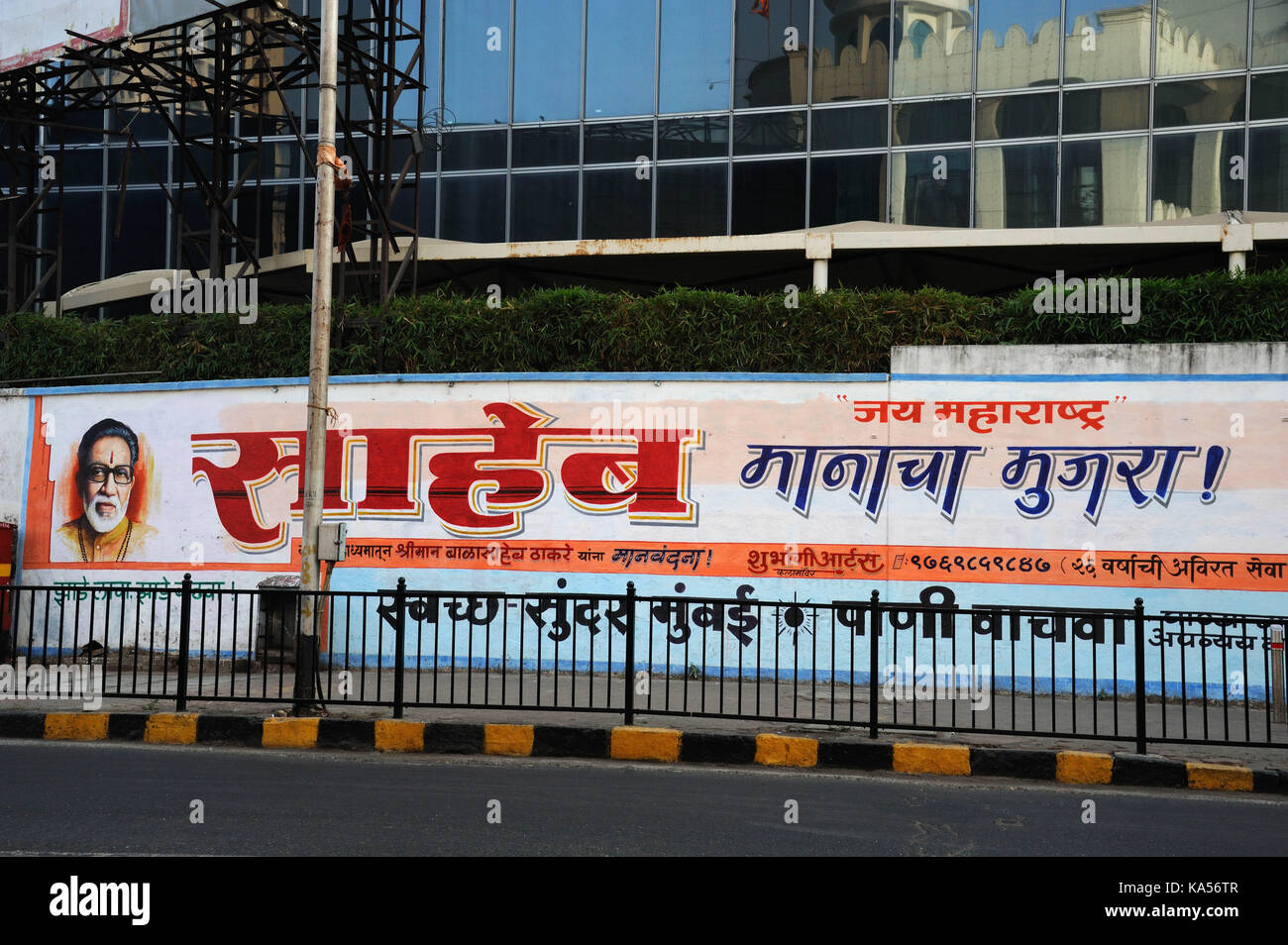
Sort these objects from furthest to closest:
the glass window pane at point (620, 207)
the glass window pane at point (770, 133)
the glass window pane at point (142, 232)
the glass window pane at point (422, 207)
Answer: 1. the glass window pane at point (142, 232)
2. the glass window pane at point (422, 207)
3. the glass window pane at point (620, 207)
4. the glass window pane at point (770, 133)

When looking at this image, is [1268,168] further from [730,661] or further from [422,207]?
[422,207]

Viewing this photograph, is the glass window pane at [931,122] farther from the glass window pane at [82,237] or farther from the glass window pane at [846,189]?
the glass window pane at [82,237]

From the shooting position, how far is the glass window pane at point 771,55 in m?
20.6

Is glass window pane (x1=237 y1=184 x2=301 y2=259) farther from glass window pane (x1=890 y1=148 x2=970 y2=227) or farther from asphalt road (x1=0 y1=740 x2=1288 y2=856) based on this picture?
asphalt road (x1=0 y1=740 x2=1288 y2=856)

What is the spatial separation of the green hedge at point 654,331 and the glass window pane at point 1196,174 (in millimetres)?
6545

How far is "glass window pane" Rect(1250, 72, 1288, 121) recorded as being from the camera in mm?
18844

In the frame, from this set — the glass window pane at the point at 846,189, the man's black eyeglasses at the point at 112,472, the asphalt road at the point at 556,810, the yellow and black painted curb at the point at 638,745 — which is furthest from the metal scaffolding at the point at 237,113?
the asphalt road at the point at 556,810

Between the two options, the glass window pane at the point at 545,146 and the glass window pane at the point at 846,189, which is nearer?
the glass window pane at the point at 846,189

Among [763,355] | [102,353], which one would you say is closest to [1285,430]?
[763,355]

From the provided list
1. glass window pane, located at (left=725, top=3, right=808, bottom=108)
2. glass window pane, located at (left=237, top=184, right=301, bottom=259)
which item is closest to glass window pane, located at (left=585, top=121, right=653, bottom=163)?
glass window pane, located at (left=725, top=3, right=808, bottom=108)

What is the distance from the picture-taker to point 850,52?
67.1 ft

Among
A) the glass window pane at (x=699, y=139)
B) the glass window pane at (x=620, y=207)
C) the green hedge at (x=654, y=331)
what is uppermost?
the glass window pane at (x=699, y=139)

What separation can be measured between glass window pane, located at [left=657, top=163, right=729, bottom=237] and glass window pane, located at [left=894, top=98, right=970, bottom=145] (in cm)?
302
